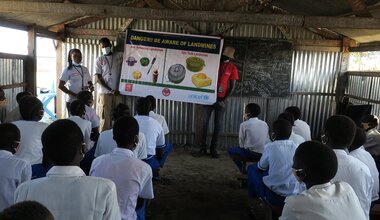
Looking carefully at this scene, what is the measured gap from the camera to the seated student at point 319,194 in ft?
5.27

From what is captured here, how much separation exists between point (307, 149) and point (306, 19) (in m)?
3.33

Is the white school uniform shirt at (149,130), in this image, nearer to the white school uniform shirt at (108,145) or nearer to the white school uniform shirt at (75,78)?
the white school uniform shirt at (108,145)

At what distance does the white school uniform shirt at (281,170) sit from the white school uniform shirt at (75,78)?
387cm

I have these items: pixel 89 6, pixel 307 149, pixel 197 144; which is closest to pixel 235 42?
pixel 197 144

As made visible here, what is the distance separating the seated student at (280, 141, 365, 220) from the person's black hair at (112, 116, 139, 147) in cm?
119

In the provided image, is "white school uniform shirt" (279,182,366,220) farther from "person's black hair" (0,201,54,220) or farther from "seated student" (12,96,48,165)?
"seated student" (12,96,48,165)

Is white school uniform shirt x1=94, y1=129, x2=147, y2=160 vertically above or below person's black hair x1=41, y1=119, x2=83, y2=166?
below

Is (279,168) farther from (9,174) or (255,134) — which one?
(9,174)

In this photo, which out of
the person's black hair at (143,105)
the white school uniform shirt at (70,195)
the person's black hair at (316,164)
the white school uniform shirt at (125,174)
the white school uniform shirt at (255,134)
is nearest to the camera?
the white school uniform shirt at (70,195)

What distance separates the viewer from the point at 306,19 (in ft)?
15.4

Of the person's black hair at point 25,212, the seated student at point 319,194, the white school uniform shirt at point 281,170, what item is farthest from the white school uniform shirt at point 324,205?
the white school uniform shirt at point 281,170

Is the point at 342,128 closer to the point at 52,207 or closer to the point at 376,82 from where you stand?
the point at 52,207

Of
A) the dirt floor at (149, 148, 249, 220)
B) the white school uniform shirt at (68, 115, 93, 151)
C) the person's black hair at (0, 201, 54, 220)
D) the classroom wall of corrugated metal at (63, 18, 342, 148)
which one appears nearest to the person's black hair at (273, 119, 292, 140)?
the dirt floor at (149, 148, 249, 220)

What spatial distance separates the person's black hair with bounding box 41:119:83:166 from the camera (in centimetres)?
163
